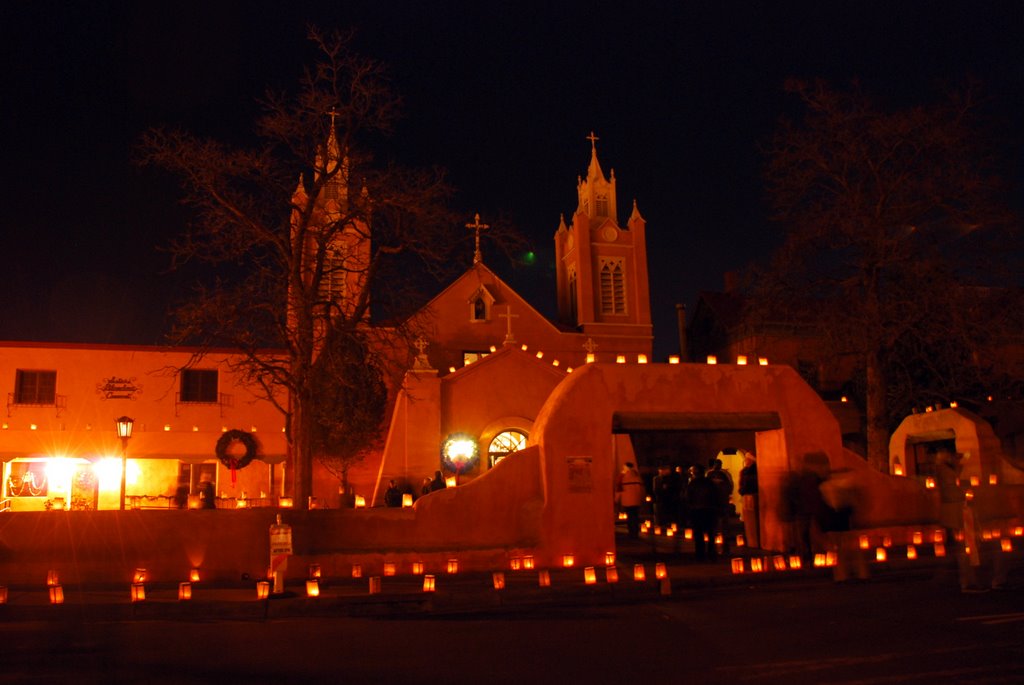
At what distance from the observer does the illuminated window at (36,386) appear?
92.7ft

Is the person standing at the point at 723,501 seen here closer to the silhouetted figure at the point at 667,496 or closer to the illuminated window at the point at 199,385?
the silhouetted figure at the point at 667,496

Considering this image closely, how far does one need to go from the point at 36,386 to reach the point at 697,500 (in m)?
23.7

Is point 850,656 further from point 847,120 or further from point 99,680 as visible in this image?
point 847,120

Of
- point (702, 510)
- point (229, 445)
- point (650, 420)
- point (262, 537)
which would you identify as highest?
point (229, 445)

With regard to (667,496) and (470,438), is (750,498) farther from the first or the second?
(470,438)

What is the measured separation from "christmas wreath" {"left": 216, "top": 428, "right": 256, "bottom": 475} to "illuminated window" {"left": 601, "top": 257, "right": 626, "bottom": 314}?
55.6 feet

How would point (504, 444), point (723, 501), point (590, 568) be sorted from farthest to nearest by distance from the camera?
point (504, 444), point (723, 501), point (590, 568)

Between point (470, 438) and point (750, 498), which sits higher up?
point (470, 438)

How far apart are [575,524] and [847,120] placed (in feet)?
43.2

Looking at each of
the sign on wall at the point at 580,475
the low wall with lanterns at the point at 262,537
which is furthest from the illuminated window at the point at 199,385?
the sign on wall at the point at 580,475

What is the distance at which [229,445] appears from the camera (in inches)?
1126

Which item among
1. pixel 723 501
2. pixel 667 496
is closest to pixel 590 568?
pixel 723 501

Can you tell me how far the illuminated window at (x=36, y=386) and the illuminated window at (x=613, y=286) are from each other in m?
22.3

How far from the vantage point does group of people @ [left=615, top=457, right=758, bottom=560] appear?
1493cm
